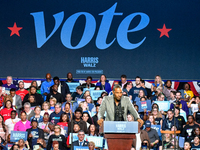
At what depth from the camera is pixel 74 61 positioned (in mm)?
13125

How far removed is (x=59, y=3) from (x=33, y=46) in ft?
5.03

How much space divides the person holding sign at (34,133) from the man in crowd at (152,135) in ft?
7.42

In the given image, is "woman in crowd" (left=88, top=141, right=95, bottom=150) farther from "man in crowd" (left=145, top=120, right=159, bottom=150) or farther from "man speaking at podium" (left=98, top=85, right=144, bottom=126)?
"man speaking at podium" (left=98, top=85, right=144, bottom=126)

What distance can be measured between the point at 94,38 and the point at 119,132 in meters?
8.28

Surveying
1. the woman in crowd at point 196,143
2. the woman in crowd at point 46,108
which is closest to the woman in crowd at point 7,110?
the woman in crowd at point 46,108

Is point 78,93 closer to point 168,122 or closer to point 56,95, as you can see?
point 56,95

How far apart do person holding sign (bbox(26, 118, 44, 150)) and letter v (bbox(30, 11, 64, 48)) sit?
4.62 meters

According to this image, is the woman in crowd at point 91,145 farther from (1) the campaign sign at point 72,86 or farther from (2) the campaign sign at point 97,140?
(1) the campaign sign at point 72,86

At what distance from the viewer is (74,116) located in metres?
9.45

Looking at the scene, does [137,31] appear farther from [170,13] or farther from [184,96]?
[184,96]

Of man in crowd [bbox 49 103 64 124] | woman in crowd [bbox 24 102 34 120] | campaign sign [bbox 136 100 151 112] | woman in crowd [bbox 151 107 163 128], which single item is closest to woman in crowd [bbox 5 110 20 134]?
woman in crowd [bbox 24 102 34 120]

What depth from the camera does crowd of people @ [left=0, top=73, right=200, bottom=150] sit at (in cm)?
880

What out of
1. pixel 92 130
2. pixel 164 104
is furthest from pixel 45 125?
pixel 164 104

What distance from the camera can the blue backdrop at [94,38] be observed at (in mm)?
13094
